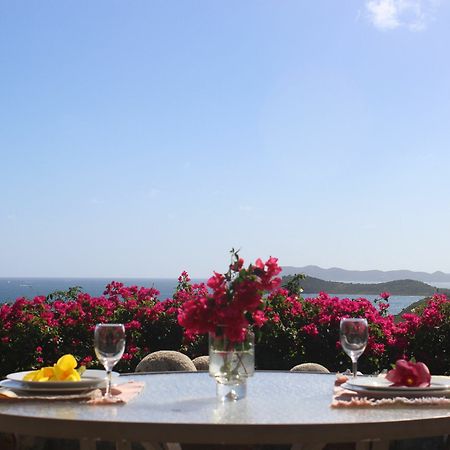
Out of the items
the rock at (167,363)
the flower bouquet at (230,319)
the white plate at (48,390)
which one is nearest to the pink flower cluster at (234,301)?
the flower bouquet at (230,319)

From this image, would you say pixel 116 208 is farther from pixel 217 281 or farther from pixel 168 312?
pixel 217 281

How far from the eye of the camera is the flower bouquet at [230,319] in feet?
7.91

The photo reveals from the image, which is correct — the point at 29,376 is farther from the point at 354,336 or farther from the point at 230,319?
the point at 354,336

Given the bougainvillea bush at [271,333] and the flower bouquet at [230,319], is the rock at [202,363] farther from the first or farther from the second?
the flower bouquet at [230,319]

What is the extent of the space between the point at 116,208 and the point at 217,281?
2392cm

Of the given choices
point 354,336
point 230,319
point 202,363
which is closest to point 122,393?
point 230,319

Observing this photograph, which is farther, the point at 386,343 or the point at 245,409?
the point at 386,343

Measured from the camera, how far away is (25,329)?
6.07m

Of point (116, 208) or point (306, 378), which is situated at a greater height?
point (116, 208)

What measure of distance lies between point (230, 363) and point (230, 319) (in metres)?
0.17

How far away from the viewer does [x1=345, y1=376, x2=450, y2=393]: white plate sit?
2506 millimetres

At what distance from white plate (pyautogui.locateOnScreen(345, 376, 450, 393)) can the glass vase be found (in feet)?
1.41

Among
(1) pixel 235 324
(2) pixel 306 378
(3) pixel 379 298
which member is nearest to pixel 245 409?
(1) pixel 235 324

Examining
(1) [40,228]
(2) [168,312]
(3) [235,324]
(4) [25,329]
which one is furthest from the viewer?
(1) [40,228]
